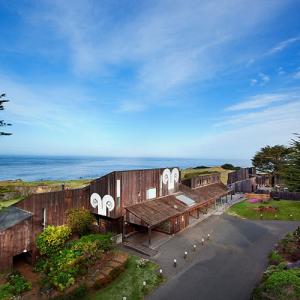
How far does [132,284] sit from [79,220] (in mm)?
10861

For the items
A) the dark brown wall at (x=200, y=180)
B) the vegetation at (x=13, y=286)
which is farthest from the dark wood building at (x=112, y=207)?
the dark brown wall at (x=200, y=180)

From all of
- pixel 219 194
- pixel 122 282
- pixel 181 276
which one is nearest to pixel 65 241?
pixel 122 282

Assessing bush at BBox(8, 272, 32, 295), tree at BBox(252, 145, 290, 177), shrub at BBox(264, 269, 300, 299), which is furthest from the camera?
tree at BBox(252, 145, 290, 177)

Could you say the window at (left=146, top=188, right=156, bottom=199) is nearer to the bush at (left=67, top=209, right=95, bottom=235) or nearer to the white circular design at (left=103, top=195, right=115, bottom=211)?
the white circular design at (left=103, top=195, right=115, bottom=211)

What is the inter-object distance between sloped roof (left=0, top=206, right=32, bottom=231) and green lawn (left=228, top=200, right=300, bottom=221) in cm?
2909

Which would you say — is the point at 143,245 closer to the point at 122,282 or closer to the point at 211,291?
the point at 122,282

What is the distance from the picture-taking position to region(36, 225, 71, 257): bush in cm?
2239

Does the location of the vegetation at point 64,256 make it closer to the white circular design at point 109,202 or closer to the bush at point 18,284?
the bush at point 18,284

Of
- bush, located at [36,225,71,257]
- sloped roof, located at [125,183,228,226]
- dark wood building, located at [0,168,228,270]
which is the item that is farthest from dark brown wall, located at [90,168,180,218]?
bush, located at [36,225,71,257]

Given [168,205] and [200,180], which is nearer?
[168,205]

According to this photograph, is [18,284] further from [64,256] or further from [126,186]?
[126,186]

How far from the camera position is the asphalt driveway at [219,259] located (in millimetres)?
17047

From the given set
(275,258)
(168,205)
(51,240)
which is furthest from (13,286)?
(275,258)

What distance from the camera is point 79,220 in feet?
86.7
